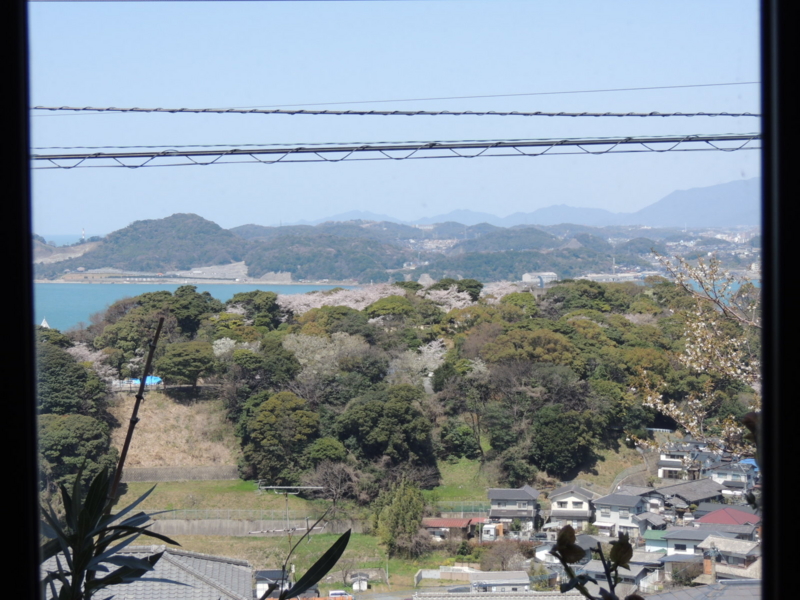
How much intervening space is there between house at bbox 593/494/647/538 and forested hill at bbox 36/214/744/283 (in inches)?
212

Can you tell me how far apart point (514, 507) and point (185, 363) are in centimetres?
653

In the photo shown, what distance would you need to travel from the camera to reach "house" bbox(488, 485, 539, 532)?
899 centimetres

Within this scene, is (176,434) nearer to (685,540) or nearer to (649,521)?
(649,521)

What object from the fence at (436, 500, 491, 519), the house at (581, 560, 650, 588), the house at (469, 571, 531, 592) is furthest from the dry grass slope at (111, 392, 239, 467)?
the house at (581, 560, 650, 588)

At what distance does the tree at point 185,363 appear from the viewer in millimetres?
12039

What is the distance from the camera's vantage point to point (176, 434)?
11.6 m

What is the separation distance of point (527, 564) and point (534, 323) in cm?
671

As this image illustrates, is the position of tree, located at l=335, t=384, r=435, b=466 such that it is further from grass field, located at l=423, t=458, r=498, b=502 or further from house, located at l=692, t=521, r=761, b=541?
house, located at l=692, t=521, r=761, b=541

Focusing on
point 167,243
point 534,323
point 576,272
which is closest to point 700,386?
point 534,323

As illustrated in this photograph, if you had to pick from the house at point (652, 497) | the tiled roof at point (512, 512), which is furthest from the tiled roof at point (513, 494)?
the house at point (652, 497)

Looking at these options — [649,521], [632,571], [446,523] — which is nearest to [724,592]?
[632,571]

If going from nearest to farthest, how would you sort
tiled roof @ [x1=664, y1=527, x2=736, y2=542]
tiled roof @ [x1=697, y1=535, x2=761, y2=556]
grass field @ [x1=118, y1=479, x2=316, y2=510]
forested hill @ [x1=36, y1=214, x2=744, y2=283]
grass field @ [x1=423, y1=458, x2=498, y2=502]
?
tiled roof @ [x1=697, y1=535, x2=761, y2=556] → tiled roof @ [x1=664, y1=527, x2=736, y2=542] → grass field @ [x1=118, y1=479, x2=316, y2=510] → grass field @ [x1=423, y1=458, x2=498, y2=502] → forested hill @ [x1=36, y1=214, x2=744, y2=283]

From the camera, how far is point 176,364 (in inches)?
474

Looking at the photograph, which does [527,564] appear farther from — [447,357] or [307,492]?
[447,357]
